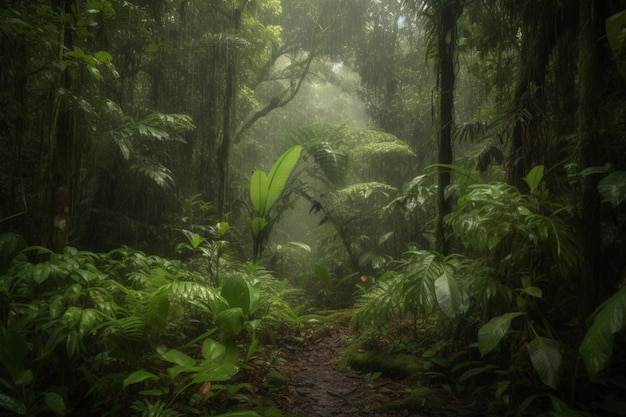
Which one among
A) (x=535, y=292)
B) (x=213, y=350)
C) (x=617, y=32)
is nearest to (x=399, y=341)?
(x=535, y=292)

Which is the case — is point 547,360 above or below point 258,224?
below

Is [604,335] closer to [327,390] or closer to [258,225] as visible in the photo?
[327,390]

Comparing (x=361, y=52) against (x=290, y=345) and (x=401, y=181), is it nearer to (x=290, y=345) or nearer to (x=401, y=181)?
(x=401, y=181)

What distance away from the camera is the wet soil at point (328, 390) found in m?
2.53

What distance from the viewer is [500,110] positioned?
4.14 metres

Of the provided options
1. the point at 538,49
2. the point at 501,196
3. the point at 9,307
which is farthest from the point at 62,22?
the point at 538,49

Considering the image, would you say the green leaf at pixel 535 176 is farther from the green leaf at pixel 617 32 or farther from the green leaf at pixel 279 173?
the green leaf at pixel 279 173

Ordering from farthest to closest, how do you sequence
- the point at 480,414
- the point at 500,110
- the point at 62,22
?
1. the point at 500,110
2. the point at 62,22
3. the point at 480,414

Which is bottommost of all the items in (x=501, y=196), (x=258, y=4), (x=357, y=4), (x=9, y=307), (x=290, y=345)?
(x=290, y=345)

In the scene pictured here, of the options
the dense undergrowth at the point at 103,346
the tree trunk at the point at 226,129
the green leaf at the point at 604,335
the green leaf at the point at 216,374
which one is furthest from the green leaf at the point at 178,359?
the tree trunk at the point at 226,129

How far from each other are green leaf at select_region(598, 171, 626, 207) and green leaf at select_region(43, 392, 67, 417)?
10.0 ft

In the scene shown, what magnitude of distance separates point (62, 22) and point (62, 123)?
2.52 feet

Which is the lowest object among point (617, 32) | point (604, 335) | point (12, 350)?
point (12, 350)

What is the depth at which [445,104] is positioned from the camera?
352 cm
